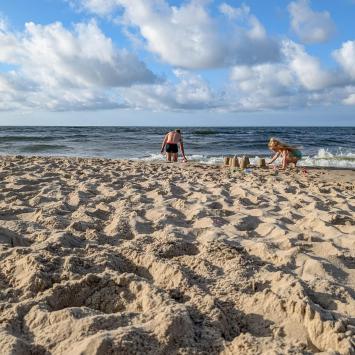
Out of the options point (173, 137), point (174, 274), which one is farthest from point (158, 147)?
point (174, 274)

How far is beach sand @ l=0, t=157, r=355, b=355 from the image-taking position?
191 cm

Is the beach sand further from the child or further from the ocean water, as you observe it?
the ocean water

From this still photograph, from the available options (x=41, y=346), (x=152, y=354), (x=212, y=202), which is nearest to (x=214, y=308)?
(x=152, y=354)

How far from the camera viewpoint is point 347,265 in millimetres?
3002

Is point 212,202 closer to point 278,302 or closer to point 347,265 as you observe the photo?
point 347,265

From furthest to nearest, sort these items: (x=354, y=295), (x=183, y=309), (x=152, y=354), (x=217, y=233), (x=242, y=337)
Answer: (x=217, y=233), (x=354, y=295), (x=183, y=309), (x=242, y=337), (x=152, y=354)

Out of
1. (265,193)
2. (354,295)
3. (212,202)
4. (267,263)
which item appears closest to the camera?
(354,295)

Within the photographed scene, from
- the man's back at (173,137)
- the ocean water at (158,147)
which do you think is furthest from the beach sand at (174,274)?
the man's back at (173,137)

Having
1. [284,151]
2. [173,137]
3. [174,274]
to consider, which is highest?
[173,137]

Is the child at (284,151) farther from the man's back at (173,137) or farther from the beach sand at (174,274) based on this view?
the beach sand at (174,274)

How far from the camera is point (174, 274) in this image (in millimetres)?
2650

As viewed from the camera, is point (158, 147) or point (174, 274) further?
point (158, 147)

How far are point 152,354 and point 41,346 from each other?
1.75 feet

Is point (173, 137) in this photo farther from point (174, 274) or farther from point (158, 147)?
point (174, 274)
